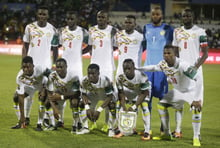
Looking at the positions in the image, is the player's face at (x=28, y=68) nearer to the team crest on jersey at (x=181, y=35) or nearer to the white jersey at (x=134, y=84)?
the white jersey at (x=134, y=84)

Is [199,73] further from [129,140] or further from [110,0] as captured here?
[110,0]

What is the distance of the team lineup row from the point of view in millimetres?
8406

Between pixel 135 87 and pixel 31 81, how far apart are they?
2051 mm

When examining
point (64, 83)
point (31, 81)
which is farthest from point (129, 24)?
point (31, 81)

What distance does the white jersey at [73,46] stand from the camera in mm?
9695

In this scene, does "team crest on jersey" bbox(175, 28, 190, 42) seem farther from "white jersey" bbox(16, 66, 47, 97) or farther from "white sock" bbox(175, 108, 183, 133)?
"white jersey" bbox(16, 66, 47, 97)

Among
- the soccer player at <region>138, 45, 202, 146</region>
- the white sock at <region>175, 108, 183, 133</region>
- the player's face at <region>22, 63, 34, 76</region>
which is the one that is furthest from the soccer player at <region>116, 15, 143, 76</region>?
the player's face at <region>22, 63, 34, 76</region>

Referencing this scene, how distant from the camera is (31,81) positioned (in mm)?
9352

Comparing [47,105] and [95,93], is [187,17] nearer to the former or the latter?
[95,93]

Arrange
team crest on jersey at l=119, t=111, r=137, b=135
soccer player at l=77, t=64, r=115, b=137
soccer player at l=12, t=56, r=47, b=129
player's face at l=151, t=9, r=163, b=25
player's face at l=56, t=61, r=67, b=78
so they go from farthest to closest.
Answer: soccer player at l=12, t=56, r=47, b=129 < player's face at l=56, t=61, r=67, b=78 < player's face at l=151, t=9, r=163, b=25 < soccer player at l=77, t=64, r=115, b=137 < team crest on jersey at l=119, t=111, r=137, b=135

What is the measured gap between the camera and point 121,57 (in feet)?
30.8

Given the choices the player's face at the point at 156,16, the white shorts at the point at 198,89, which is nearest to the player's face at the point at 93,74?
the player's face at the point at 156,16

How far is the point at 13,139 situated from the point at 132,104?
2.27 m

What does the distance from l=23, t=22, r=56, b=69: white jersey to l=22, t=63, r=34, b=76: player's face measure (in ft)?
1.72
